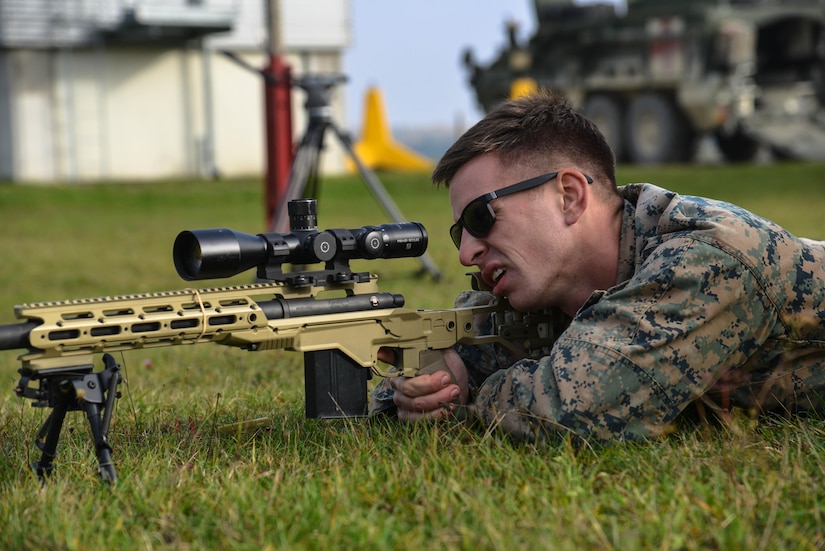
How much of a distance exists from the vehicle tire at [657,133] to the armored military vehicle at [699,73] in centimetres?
2

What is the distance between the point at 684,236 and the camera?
11.4ft

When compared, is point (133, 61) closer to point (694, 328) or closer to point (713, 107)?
point (713, 107)

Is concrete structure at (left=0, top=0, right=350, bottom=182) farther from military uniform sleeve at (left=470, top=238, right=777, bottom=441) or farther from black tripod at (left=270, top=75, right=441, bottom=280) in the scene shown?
military uniform sleeve at (left=470, top=238, right=777, bottom=441)

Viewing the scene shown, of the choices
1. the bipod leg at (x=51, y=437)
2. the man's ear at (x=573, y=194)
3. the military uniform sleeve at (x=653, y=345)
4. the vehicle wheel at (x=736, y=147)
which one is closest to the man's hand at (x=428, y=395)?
the military uniform sleeve at (x=653, y=345)

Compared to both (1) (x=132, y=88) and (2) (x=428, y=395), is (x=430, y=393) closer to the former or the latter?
(2) (x=428, y=395)

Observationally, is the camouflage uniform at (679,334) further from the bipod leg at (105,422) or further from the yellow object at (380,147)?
the yellow object at (380,147)

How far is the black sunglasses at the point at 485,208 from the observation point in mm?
3754

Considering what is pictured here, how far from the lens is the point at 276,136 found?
43.6 feet

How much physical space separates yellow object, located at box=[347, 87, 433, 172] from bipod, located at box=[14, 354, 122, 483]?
29705mm

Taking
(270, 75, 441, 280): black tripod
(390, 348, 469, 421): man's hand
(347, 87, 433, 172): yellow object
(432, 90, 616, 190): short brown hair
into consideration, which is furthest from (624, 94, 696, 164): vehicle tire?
A: (390, 348, 469, 421): man's hand

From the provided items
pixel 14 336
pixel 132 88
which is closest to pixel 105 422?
pixel 14 336

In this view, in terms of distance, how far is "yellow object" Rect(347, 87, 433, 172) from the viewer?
1328 inches

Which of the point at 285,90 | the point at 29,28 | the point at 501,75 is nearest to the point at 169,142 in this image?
the point at 29,28

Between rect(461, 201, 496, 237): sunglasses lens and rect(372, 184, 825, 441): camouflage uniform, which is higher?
rect(461, 201, 496, 237): sunglasses lens
